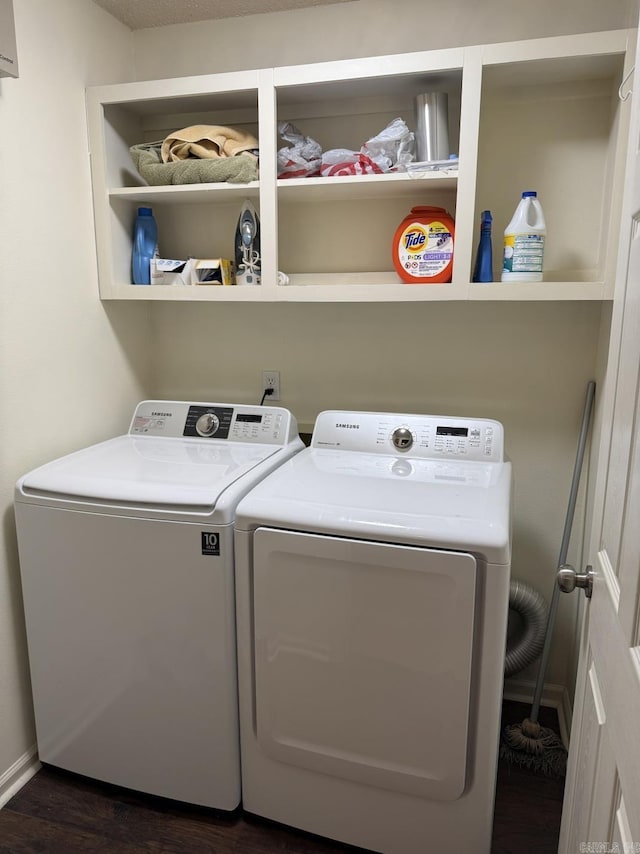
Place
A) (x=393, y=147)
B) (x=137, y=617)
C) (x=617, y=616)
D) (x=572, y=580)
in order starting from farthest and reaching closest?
(x=393, y=147) → (x=137, y=617) → (x=572, y=580) → (x=617, y=616)

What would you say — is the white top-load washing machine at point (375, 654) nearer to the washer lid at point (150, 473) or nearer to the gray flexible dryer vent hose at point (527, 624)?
the washer lid at point (150, 473)

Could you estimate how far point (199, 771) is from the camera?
160 centimetres

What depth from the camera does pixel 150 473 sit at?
1.65 m

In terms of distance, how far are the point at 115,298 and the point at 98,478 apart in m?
0.72

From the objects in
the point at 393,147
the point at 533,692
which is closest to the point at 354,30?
the point at 393,147

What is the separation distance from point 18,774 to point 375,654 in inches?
48.0

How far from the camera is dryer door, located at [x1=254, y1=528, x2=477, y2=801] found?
1.31 meters

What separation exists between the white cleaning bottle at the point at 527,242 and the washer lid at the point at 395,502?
1.85 feet

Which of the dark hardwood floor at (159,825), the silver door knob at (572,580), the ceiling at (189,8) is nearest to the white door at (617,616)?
the silver door knob at (572,580)

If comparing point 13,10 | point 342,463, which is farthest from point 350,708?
point 13,10

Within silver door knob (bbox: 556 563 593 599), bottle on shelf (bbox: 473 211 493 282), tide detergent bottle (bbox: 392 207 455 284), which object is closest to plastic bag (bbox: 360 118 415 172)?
tide detergent bottle (bbox: 392 207 455 284)

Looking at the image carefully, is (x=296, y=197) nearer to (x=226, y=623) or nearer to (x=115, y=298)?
(x=115, y=298)

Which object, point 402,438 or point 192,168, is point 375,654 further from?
point 192,168

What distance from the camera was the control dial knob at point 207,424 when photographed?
79.8 inches
